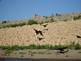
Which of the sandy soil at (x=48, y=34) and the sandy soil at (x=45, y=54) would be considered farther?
the sandy soil at (x=48, y=34)

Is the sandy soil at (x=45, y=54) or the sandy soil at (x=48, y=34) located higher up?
the sandy soil at (x=48, y=34)

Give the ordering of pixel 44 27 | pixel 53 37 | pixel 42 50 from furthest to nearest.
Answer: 1. pixel 44 27
2. pixel 53 37
3. pixel 42 50

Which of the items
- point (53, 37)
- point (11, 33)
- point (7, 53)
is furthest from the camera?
point (11, 33)

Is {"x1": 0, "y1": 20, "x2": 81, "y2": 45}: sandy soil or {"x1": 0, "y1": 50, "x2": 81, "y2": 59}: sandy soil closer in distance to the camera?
{"x1": 0, "y1": 50, "x2": 81, "y2": 59}: sandy soil

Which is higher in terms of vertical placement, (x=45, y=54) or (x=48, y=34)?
(x=48, y=34)

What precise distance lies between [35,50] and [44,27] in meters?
5.90

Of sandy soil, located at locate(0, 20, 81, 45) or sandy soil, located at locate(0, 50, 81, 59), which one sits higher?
sandy soil, located at locate(0, 20, 81, 45)

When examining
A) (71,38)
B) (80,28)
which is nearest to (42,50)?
(71,38)

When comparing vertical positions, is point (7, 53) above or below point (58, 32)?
below

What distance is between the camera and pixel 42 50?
22688 millimetres

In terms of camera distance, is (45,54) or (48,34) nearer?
(45,54)

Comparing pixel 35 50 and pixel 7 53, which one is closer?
pixel 35 50

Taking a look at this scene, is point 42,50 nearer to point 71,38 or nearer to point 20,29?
point 71,38

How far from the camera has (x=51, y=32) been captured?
2745 cm
